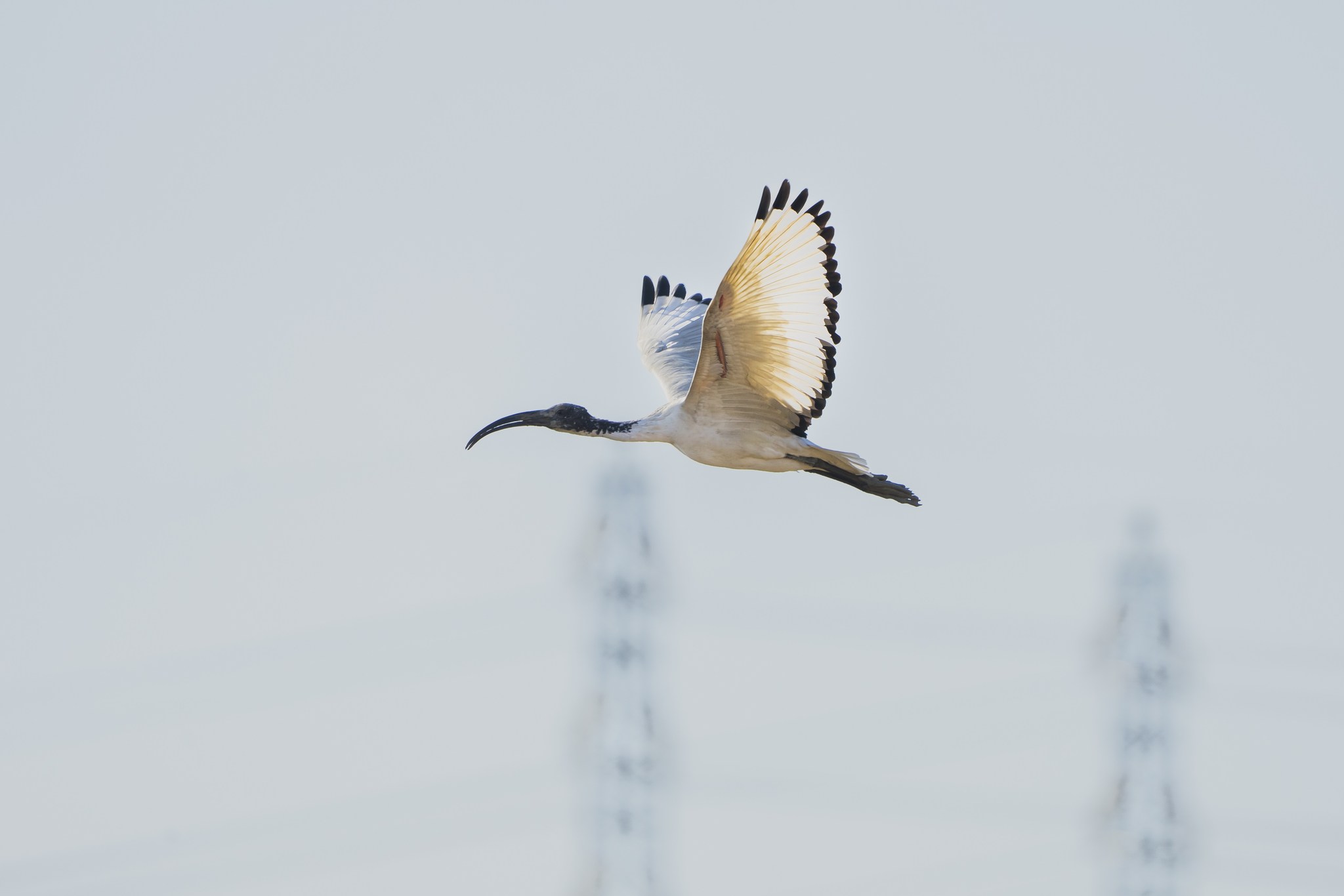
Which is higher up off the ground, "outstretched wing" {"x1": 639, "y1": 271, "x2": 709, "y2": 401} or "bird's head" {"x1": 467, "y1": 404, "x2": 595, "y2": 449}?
"outstretched wing" {"x1": 639, "y1": 271, "x2": 709, "y2": 401}

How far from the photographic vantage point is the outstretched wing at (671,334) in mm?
20906

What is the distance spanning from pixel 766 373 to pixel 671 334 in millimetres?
2936

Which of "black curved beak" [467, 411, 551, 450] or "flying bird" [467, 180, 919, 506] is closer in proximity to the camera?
"flying bird" [467, 180, 919, 506]

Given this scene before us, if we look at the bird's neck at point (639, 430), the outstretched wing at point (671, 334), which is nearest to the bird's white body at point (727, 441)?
the bird's neck at point (639, 430)

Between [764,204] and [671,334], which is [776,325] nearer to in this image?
[764,204]

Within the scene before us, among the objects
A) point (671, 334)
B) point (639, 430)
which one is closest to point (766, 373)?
point (639, 430)

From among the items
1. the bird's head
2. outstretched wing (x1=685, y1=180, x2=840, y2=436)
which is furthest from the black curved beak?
outstretched wing (x1=685, y1=180, x2=840, y2=436)

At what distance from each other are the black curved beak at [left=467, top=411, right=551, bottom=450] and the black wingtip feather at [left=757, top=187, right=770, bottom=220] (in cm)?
300

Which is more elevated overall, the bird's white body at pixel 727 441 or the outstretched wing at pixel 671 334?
the outstretched wing at pixel 671 334

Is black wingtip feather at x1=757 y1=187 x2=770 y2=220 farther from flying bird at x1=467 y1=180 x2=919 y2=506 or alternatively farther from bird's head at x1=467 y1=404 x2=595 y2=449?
bird's head at x1=467 y1=404 x2=595 y2=449

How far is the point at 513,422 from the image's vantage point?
20641 mm

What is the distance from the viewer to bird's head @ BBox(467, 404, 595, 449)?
20094 mm

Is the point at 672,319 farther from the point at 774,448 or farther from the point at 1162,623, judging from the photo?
the point at 1162,623

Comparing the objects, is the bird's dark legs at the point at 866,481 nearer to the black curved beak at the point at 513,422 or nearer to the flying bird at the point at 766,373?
the flying bird at the point at 766,373
